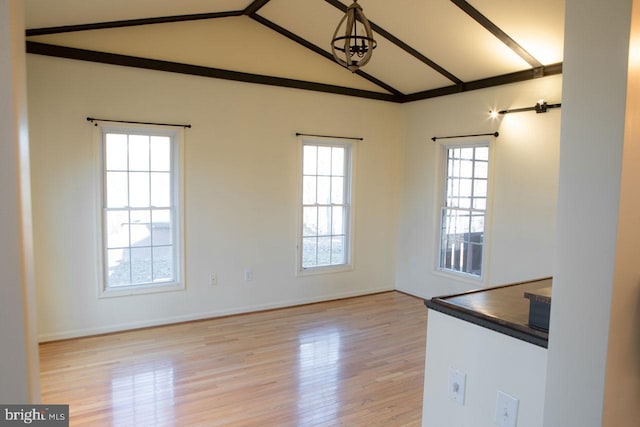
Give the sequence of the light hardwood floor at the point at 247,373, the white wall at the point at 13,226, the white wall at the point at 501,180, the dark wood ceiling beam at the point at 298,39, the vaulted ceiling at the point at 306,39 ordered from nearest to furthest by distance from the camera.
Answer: the white wall at the point at 13,226, the light hardwood floor at the point at 247,373, the vaulted ceiling at the point at 306,39, the white wall at the point at 501,180, the dark wood ceiling beam at the point at 298,39

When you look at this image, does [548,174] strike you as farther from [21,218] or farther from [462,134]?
[21,218]

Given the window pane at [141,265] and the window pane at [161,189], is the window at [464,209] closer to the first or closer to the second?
the window pane at [161,189]

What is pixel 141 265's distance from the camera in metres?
4.42

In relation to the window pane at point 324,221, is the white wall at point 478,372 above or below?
below

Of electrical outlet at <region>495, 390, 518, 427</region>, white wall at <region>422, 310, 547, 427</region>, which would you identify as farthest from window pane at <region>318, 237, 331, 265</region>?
electrical outlet at <region>495, 390, 518, 427</region>

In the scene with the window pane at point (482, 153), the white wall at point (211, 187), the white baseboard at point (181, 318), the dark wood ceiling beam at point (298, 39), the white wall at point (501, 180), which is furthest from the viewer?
the window pane at point (482, 153)

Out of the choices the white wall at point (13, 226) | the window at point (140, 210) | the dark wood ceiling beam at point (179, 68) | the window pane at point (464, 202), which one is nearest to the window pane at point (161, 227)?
the window at point (140, 210)

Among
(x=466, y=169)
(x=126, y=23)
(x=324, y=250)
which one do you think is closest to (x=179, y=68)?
(x=126, y=23)

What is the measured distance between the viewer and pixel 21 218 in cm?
87

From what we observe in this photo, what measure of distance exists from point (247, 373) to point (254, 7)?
354 cm

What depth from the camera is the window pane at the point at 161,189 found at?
14.5 feet

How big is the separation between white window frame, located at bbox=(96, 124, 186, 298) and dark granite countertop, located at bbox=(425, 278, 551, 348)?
11.0ft

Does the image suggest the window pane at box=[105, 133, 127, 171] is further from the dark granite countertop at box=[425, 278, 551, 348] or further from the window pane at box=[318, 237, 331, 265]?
the dark granite countertop at box=[425, 278, 551, 348]

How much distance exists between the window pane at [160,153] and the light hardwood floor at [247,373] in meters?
1.67
